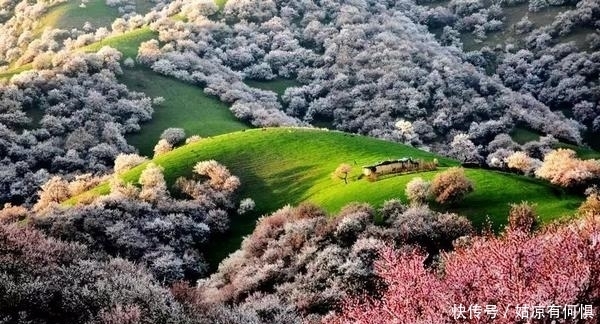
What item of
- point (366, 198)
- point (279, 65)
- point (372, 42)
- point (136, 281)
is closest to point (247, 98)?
point (279, 65)

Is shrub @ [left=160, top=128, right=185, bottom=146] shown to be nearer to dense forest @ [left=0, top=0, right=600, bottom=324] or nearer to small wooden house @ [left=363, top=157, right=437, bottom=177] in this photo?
dense forest @ [left=0, top=0, right=600, bottom=324]

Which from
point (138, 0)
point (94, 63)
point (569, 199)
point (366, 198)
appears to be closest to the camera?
point (569, 199)

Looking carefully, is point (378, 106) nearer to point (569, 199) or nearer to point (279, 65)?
point (279, 65)

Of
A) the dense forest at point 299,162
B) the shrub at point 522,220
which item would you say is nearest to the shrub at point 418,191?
the dense forest at point 299,162

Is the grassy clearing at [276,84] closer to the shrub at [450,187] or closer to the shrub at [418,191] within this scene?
the shrub at [418,191]

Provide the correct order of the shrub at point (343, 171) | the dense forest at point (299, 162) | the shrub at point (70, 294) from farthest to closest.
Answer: the shrub at point (343, 171)
the shrub at point (70, 294)
the dense forest at point (299, 162)

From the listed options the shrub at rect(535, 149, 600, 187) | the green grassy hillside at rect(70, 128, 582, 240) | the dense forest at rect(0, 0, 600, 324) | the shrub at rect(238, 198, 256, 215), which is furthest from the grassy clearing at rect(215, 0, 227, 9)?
the shrub at rect(535, 149, 600, 187)
